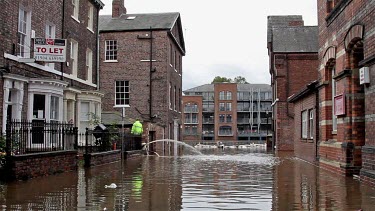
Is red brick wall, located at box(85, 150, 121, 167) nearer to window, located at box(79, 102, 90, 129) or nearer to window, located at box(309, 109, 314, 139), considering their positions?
window, located at box(79, 102, 90, 129)

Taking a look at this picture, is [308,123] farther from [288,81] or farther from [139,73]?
[139,73]

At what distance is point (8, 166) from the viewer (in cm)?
1296

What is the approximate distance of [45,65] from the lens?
69.4 ft

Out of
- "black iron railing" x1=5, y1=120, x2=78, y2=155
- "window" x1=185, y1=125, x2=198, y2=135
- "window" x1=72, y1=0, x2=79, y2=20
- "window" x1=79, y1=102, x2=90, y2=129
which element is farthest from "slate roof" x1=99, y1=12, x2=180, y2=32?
"window" x1=185, y1=125, x2=198, y2=135

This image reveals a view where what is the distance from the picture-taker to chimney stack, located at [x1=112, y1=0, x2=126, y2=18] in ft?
134

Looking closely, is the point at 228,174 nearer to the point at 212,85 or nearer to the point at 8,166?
the point at 8,166

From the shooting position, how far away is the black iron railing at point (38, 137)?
13703mm

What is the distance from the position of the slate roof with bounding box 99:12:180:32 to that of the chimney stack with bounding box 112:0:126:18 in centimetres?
45

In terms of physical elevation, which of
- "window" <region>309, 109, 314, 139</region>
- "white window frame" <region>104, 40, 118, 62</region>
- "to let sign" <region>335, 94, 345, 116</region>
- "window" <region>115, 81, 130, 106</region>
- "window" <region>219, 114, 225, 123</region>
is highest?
"white window frame" <region>104, 40, 118, 62</region>

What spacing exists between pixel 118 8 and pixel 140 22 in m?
3.69

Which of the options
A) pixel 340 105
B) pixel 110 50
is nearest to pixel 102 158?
pixel 340 105

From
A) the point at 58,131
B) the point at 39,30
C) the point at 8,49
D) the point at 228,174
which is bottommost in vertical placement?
the point at 228,174

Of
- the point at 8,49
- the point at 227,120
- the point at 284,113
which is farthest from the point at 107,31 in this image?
the point at 227,120

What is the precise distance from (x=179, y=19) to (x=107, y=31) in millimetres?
7512
